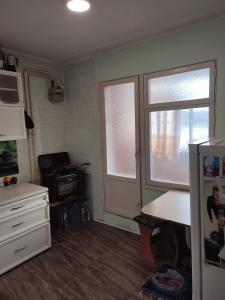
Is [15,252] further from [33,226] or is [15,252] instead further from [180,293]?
[180,293]

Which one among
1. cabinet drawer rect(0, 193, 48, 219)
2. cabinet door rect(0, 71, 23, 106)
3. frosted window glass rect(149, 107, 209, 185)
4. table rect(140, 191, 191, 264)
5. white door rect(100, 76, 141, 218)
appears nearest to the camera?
table rect(140, 191, 191, 264)

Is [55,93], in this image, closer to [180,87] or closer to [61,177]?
[61,177]

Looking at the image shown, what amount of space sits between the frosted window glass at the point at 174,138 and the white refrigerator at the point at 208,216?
1.14m

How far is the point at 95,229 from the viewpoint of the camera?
3.19 meters

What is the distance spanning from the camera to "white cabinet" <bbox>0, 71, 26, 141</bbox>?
2.51 metres

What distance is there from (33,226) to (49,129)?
58.2 inches

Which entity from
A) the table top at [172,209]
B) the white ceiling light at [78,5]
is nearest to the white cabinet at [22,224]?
the table top at [172,209]

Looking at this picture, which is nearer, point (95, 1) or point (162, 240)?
point (95, 1)

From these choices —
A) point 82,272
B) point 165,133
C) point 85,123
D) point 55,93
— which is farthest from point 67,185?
point 165,133

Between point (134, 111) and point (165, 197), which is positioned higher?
point (134, 111)

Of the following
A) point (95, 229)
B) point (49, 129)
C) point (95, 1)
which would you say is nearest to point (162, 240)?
point (95, 229)

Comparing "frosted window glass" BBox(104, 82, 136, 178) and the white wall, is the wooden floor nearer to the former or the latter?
the white wall

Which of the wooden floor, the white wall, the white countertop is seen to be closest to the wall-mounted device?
the white wall

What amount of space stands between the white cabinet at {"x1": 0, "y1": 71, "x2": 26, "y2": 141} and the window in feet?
4.99
